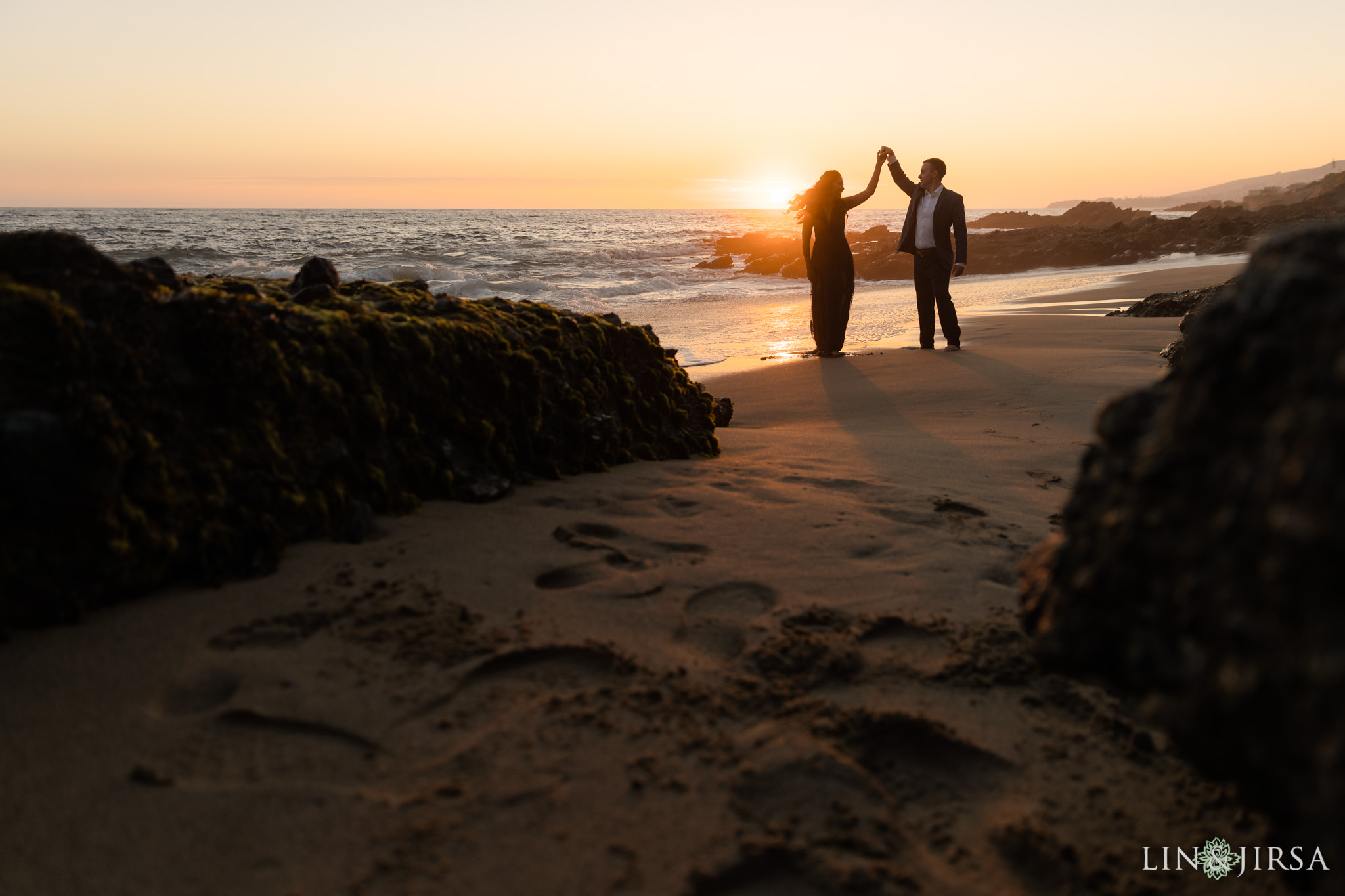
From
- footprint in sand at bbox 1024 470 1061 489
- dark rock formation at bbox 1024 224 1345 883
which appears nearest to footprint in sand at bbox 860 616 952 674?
dark rock formation at bbox 1024 224 1345 883

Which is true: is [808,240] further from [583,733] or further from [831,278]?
[583,733]

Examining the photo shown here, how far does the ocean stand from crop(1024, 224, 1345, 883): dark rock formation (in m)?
5.65

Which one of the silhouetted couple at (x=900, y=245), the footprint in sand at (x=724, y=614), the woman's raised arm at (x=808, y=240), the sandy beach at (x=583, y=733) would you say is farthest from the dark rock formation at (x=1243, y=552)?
the woman's raised arm at (x=808, y=240)

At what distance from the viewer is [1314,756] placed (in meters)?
0.86

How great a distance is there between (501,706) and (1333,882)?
1.41 metres

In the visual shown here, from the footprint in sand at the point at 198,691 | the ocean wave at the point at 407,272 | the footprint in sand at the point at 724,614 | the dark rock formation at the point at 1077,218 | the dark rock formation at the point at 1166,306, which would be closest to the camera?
the footprint in sand at the point at 198,691

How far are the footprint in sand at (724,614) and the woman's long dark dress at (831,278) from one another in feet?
21.3

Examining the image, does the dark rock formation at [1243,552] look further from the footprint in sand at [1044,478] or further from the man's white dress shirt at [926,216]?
the man's white dress shirt at [926,216]

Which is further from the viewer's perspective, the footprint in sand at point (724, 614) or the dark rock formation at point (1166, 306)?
the dark rock formation at point (1166, 306)

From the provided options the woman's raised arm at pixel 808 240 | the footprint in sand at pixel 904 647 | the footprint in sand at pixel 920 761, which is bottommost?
A: the footprint in sand at pixel 920 761

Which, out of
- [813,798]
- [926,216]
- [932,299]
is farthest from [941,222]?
[813,798]

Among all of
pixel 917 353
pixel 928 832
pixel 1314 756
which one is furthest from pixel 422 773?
pixel 917 353

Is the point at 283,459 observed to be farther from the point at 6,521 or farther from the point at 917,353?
the point at 917,353

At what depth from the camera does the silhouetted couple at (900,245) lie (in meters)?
8.33
